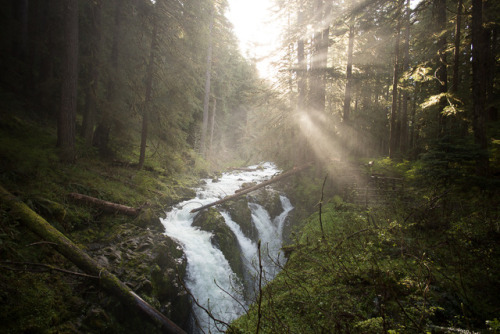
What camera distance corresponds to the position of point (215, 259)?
312 inches

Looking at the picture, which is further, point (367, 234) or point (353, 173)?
point (353, 173)

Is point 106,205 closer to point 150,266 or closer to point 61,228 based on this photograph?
point 61,228

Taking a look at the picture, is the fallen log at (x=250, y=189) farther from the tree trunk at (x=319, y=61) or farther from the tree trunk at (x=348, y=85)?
the tree trunk at (x=348, y=85)

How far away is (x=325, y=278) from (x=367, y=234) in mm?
1911

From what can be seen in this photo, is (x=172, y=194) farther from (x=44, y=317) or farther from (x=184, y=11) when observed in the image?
(x=184, y=11)

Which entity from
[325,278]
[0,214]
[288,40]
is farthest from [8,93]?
[325,278]

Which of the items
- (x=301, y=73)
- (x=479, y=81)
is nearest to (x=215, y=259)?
(x=479, y=81)

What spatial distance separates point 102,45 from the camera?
1088 centimetres

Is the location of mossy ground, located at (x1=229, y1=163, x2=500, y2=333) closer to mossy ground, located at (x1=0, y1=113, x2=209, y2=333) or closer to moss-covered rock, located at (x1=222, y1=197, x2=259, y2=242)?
mossy ground, located at (x1=0, y1=113, x2=209, y2=333)

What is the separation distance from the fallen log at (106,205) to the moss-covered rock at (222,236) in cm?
251

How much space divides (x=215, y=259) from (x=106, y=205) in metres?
4.17

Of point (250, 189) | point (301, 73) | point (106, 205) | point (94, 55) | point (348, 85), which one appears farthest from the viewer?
point (348, 85)

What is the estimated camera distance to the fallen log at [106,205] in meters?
7.24

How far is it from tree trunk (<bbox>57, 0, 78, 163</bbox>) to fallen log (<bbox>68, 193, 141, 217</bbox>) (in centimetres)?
267
